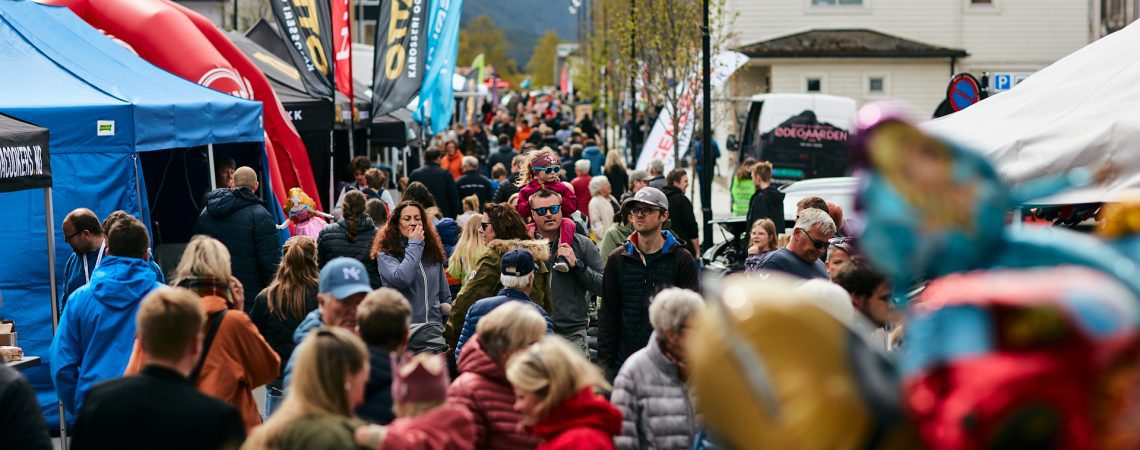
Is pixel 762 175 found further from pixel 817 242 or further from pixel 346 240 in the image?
pixel 817 242

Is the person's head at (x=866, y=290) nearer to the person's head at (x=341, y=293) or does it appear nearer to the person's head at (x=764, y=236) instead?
the person's head at (x=341, y=293)

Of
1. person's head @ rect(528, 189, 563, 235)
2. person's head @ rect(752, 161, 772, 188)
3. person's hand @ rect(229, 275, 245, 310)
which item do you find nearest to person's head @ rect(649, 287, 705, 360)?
person's hand @ rect(229, 275, 245, 310)

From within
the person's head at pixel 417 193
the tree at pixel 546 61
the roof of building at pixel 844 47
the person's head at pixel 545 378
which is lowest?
the person's head at pixel 545 378

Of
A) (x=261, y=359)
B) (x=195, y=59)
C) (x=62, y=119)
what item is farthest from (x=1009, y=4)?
(x=261, y=359)

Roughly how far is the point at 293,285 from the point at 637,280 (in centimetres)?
204

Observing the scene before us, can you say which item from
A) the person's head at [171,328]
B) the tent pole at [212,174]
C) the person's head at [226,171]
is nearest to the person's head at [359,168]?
the tent pole at [212,174]

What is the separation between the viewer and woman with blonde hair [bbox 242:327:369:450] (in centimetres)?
402

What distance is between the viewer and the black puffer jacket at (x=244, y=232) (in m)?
10.5

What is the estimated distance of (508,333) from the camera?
5102mm

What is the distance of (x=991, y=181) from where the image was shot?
8.10 ft

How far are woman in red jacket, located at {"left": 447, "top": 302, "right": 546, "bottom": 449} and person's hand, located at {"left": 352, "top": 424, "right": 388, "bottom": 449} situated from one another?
2.98 feet

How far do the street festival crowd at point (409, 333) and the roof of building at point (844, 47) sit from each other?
31.2 m

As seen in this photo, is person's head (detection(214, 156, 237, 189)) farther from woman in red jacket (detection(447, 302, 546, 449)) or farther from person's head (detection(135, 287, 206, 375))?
person's head (detection(135, 287, 206, 375))

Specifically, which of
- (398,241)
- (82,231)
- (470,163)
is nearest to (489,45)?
(470,163)
